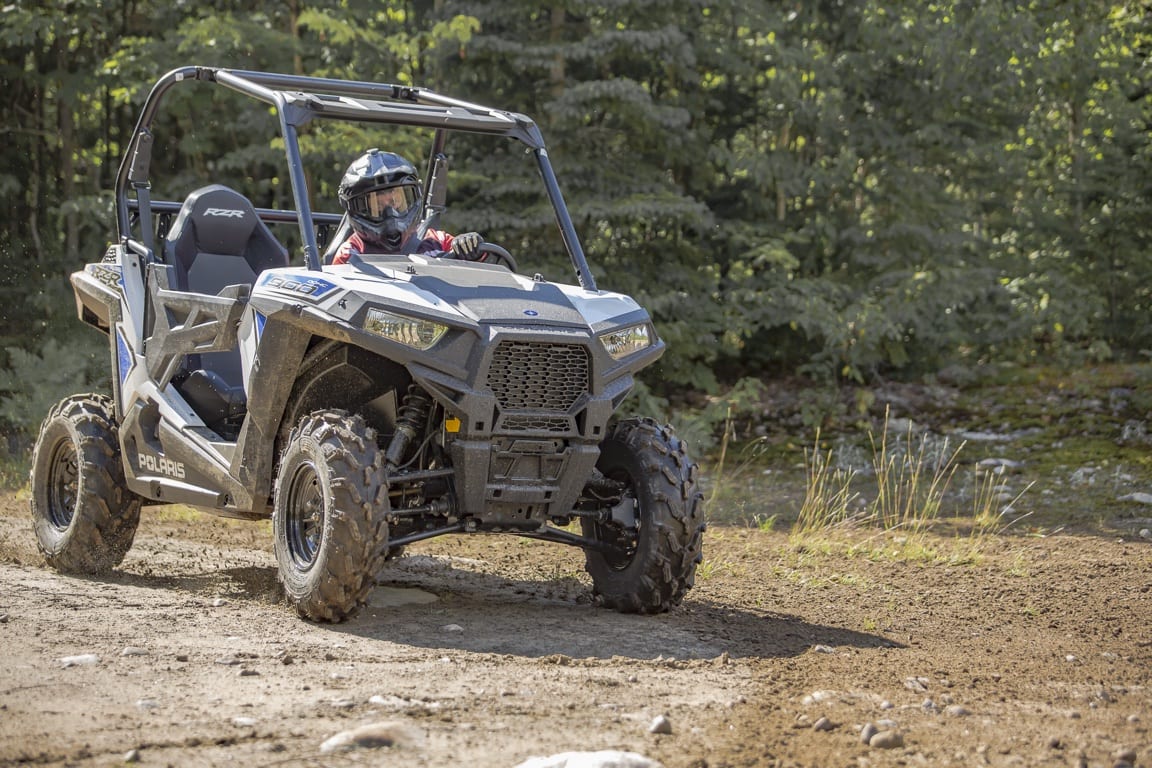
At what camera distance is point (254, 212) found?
827 cm

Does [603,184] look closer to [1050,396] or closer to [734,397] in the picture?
[734,397]

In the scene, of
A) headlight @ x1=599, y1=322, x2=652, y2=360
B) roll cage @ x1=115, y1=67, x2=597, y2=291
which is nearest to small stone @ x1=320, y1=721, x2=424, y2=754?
headlight @ x1=599, y1=322, x2=652, y2=360

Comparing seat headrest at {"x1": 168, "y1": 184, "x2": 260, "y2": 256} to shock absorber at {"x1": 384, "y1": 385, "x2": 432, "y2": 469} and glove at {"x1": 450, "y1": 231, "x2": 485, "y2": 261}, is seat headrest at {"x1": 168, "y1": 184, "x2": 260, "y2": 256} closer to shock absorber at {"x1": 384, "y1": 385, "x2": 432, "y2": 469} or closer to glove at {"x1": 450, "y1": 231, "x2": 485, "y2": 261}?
glove at {"x1": 450, "y1": 231, "x2": 485, "y2": 261}

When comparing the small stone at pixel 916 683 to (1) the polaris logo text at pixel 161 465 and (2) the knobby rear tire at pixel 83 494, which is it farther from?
(2) the knobby rear tire at pixel 83 494

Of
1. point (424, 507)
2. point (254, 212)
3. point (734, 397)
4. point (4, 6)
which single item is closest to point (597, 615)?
point (424, 507)

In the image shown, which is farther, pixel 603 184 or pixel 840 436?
pixel 840 436

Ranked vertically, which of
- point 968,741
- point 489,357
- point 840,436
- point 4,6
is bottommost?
point 840,436

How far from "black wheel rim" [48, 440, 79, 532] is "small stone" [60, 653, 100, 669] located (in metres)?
2.75

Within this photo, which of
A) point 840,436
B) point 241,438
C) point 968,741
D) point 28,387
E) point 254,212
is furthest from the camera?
point 840,436

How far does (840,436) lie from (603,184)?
3.65 meters

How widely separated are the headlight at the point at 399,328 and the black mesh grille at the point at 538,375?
0.98 ft

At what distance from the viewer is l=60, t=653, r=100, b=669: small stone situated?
16.2 feet

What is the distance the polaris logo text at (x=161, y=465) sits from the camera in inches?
273

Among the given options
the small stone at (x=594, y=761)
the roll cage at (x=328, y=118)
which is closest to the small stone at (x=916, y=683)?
the small stone at (x=594, y=761)
